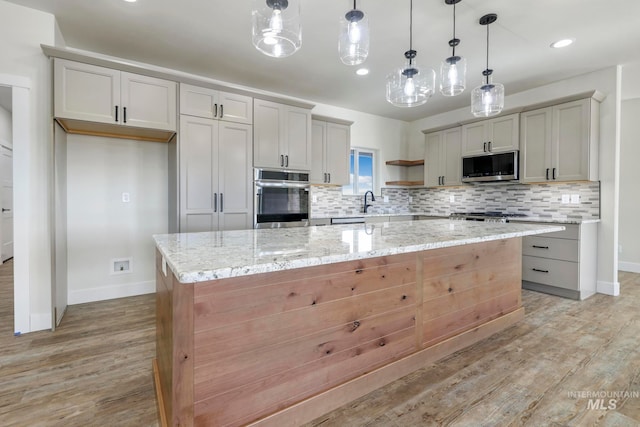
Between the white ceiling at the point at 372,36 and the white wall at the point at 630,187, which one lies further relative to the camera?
the white wall at the point at 630,187

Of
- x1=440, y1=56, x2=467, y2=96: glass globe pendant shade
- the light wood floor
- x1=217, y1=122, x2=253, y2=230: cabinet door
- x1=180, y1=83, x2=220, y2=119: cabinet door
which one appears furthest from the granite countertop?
x1=180, y1=83, x2=220, y2=119: cabinet door

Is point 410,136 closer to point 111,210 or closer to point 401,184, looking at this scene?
point 401,184

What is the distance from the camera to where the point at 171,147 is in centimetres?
339

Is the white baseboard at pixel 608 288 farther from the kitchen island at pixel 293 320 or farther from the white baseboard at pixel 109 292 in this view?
the white baseboard at pixel 109 292

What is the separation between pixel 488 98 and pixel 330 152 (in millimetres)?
2296

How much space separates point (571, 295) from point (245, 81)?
469cm

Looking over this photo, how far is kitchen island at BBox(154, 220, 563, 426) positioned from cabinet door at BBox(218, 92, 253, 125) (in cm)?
192

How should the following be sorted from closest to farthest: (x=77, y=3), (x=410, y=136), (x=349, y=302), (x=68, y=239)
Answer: (x=349, y=302) < (x=77, y=3) < (x=68, y=239) < (x=410, y=136)

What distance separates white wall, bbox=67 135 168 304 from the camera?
3191 millimetres

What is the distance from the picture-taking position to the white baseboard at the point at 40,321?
256cm

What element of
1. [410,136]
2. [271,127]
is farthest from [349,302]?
[410,136]

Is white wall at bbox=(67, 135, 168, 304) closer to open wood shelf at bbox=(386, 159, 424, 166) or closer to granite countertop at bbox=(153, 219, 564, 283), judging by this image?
granite countertop at bbox=(153, 219, 564, 283)

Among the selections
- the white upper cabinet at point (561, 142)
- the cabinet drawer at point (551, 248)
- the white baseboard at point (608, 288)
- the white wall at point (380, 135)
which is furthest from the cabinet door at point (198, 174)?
the white baseboard at point (608, 288)

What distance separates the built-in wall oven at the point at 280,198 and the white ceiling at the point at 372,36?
4.15ft
